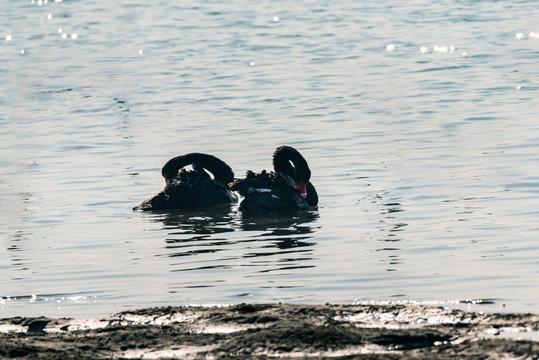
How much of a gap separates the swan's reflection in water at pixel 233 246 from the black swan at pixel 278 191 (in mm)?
174

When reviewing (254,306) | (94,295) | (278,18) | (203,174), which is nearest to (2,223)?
(203,174)

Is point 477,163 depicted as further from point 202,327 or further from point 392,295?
point 202,327

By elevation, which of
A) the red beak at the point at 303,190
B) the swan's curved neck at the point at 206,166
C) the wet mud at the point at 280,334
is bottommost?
the wet mud at the point at 280,334

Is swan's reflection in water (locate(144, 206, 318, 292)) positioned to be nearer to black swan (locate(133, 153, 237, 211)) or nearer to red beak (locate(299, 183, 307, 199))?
black swan (locate(133, 153, 237, 211))

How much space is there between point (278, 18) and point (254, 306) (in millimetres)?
34145

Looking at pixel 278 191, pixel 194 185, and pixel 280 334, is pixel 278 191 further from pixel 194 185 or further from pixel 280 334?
pixel 280 334

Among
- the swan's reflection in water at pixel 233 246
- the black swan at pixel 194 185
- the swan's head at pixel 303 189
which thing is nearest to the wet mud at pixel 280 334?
the swan's reflection in water at pixel 233 246

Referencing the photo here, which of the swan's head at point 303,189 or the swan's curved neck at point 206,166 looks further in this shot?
the swan's curved neck at point 206,166

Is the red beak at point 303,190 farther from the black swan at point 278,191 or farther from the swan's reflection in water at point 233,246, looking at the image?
the swan's reflection in water at point 233,246

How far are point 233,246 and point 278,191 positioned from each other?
8.39ft

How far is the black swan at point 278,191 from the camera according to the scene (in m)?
13.4

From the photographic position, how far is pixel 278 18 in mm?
41406

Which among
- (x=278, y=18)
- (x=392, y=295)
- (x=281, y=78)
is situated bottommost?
(x=392, y=295)

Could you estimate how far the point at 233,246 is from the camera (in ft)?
37.1
